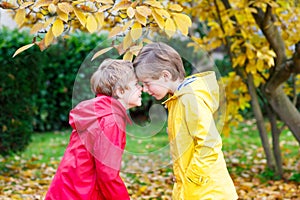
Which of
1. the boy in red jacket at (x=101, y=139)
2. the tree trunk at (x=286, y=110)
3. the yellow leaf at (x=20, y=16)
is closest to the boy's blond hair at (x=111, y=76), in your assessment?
the boy in red jacket at (x=101, y=139)

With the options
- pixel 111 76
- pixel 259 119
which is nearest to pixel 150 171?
pixel 111 76

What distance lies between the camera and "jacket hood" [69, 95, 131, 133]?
2.44 meters

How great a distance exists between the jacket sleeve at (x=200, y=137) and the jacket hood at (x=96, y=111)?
1.11 feet

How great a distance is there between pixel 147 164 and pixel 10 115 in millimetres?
3461

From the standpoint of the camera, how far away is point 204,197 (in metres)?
2.39

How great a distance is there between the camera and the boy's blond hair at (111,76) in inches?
96.2

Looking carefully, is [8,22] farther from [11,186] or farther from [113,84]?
[113,84]

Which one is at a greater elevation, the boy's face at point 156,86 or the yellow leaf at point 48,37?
the yellow leaf at point 48,37

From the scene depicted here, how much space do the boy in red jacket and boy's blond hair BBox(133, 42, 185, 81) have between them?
0.20 feet

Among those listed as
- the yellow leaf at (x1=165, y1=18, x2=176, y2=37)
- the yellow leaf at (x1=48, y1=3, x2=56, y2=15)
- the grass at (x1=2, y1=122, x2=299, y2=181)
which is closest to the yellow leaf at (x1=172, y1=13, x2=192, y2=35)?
the yellow leaf at (x1=165, y1=18, x2=176, y2=37)

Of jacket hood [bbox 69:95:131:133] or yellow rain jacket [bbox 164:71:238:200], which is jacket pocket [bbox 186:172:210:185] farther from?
jacket hood [bbox 69:95:131:133]

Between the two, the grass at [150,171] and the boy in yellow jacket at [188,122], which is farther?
the grass at [150,171]

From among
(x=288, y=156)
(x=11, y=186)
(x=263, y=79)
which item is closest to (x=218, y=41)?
(x=263, y=79)

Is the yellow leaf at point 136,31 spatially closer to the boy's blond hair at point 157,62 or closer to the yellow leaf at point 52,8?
the boy's blond hair at point 157,62
